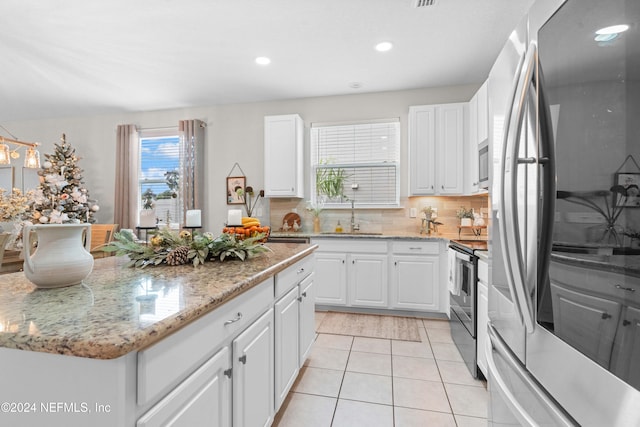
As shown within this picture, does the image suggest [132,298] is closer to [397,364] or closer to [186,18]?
[397,364]

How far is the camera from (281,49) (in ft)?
10.0

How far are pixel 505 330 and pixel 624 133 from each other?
0.70 m

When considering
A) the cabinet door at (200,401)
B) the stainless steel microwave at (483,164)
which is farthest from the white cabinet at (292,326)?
the stainless steel microwave at (483,164)

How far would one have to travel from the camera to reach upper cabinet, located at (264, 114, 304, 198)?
4.04m

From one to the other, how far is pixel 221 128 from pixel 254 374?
404 centimetres

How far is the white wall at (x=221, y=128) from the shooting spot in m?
4.10

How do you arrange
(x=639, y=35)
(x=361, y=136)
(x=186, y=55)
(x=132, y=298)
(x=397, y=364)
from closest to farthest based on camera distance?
1. (x=639, y=35)
2. (x=132, y=298)
3. (x=397, y=364)
4. (x=186, y=55)
5. (x=361, y=136)

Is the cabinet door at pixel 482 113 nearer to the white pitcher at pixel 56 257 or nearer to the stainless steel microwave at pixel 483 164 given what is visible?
the stainless steel microwave at pixel 483 164

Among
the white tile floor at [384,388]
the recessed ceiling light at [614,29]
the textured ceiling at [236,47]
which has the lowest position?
the white tile floor at [384,388]

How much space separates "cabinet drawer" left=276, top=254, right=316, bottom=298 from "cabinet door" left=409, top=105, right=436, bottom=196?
202 centimetres

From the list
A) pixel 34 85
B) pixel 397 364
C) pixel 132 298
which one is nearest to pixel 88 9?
pixel 34 85

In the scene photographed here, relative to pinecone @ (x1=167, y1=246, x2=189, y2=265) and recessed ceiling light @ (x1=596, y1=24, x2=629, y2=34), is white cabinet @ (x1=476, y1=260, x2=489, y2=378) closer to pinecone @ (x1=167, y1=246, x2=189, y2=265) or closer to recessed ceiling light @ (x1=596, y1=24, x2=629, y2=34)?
recessed ceiling light @ (x1=596, y1=24, x2=629, y2=34)

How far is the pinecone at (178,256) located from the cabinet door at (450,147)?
3.05m

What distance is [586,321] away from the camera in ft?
2.13
